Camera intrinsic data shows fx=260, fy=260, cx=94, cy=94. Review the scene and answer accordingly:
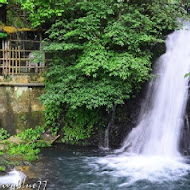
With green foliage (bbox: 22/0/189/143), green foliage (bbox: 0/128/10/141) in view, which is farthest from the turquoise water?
green foliage (bbox: 0/128/10/141)

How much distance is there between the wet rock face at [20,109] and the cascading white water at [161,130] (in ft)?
11.0

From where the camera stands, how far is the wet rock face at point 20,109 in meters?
10.1

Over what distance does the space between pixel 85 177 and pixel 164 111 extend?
388cm

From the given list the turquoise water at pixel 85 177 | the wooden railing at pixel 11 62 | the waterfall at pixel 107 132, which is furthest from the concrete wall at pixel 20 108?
the waterfall at pixel 107 132

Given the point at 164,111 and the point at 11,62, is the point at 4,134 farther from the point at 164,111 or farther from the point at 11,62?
the point at 164,111

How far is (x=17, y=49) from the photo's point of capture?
1046cm

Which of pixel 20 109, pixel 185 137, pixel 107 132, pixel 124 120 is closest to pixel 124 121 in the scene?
pixel 124 120

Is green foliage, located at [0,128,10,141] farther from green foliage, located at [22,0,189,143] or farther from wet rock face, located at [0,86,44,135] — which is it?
green foliage, located at [22,0,189,143]

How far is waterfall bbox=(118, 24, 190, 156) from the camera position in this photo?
895 cm

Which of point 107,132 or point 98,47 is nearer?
point 98,47

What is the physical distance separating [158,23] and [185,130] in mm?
3936

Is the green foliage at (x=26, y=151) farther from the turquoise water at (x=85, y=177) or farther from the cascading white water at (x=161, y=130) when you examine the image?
the cascading white water at (x=161, y=130)

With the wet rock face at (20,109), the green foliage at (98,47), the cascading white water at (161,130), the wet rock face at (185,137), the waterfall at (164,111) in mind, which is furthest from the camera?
the wet rock face at (20,109)

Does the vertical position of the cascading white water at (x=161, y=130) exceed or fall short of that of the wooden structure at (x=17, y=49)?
it falls short
